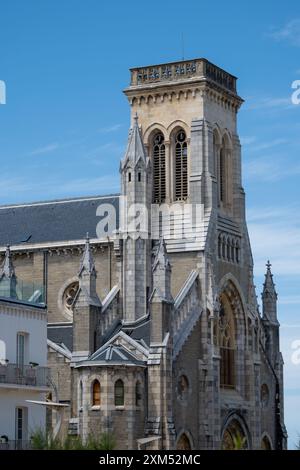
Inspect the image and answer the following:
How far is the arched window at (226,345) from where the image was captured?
7875cm

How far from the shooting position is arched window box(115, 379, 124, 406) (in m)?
68.0

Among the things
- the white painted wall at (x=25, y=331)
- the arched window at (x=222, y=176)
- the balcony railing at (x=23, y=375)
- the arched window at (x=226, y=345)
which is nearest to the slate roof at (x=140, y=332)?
the arched window at (x=226, y=345)

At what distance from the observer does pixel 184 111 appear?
257ft

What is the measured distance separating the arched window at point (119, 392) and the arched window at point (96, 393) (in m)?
0.91

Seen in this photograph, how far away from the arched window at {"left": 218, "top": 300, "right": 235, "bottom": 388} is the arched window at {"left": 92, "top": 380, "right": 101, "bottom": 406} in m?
12.3

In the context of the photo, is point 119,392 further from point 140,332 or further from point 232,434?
point 232,434

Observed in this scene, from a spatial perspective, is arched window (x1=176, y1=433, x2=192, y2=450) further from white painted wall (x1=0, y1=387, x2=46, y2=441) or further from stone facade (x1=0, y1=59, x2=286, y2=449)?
white painted wall (x1=0, y1=387, x2=46, y2=441)

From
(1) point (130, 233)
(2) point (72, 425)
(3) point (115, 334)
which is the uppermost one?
(1) point (130, 233)

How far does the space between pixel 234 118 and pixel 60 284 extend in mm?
15654

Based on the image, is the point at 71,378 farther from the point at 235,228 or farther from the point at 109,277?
the point at 235,228

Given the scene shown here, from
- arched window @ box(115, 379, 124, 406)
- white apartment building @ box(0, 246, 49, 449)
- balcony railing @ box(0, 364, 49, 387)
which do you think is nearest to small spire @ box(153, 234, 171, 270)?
arched window @ box(115, 379, 124, 406)

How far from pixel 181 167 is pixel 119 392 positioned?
54.5ft
